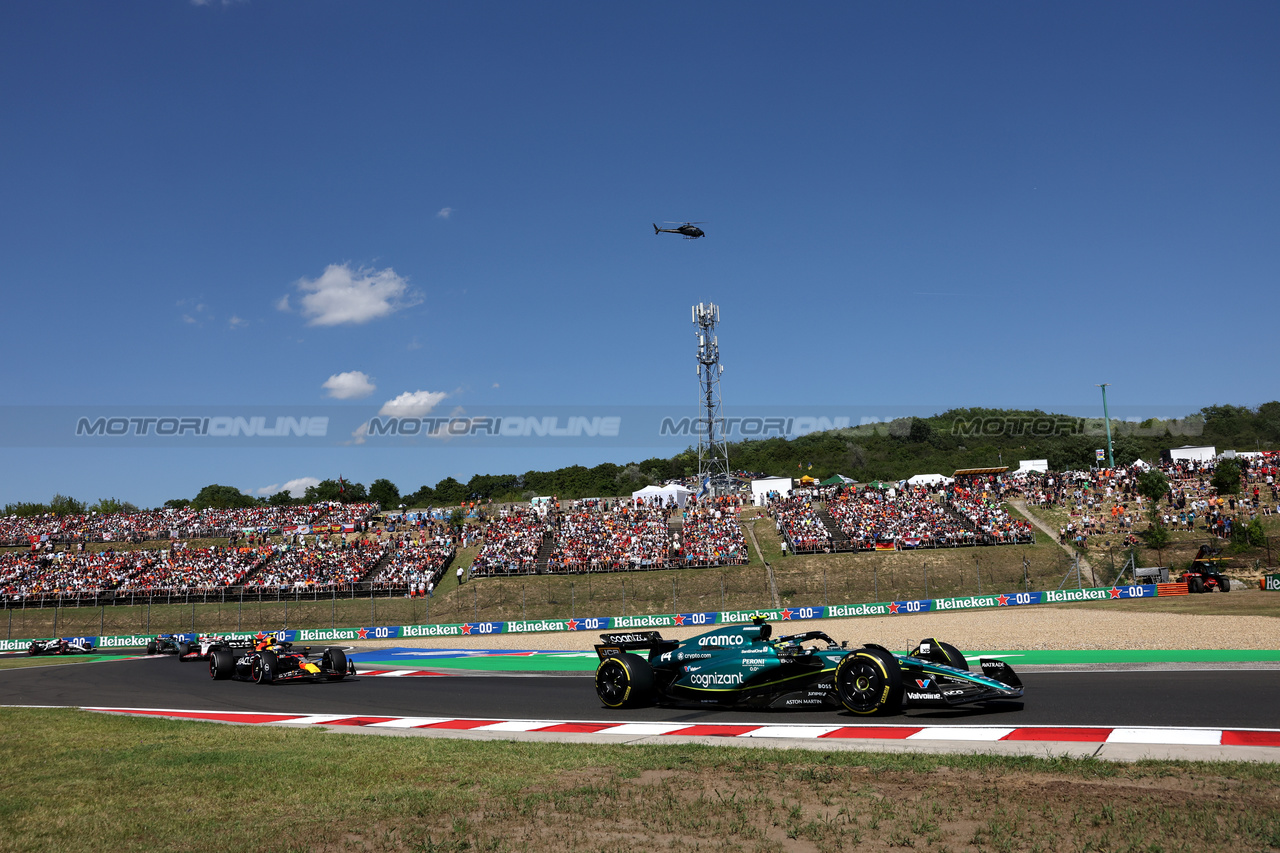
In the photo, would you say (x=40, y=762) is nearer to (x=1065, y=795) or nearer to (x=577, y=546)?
(x=1065, y=795)

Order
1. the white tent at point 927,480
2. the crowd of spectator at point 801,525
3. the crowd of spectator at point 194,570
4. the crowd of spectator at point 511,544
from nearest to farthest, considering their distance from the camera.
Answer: the crowd of spectator at point 511,544 → the crowd of spectator at point 194,570 → the crowd of spectator at point 801,525 → the white tent at point 927,480

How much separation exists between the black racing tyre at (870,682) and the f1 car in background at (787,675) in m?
0.01

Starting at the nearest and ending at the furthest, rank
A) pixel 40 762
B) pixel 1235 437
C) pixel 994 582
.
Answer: pixel 40 762, pixel 994 582, pixel 1235 437

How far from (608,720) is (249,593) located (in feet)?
112

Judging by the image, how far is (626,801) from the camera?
20.8 ft

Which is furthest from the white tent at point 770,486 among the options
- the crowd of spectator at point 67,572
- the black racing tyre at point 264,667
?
the black racing tyre at point 264,667

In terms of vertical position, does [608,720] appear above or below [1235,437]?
below

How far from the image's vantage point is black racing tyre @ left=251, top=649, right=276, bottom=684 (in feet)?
60.4

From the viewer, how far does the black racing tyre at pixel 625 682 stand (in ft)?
39.8

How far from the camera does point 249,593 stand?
40.2m

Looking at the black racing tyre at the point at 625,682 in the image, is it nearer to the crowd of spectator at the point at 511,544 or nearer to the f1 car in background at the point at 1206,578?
the crowd of spectator at the point at 511,544

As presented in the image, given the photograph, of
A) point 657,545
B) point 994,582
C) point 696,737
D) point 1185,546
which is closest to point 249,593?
point 657,545

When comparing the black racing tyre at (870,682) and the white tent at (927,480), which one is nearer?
the black racing tyre at (870,682)

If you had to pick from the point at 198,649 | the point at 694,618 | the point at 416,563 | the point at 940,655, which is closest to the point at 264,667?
the point at 198,649
